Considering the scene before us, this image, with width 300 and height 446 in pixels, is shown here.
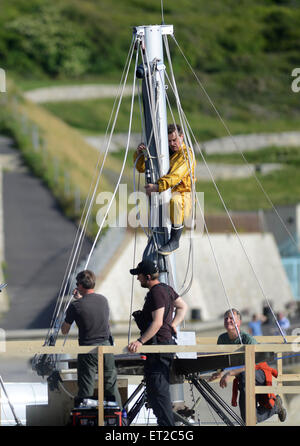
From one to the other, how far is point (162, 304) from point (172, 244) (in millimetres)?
1700

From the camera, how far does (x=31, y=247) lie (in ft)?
135

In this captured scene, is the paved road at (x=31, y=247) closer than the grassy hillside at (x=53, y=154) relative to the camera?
Yes

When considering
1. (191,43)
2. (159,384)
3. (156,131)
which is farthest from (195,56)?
(159,384)

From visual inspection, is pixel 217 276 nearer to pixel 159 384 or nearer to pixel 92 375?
pixel 92 375

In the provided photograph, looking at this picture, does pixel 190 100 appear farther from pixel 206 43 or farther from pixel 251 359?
pixel 251 359

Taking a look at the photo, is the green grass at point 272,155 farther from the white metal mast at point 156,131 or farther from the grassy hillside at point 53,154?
the white metal mast at point 156,131

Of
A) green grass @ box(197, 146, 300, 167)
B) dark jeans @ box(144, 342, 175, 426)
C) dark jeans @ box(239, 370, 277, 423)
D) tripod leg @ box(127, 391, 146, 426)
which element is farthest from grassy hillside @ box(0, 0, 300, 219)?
dark jeans @ box(144, 342, 175, 426)

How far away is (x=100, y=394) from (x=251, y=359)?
51.1 inches

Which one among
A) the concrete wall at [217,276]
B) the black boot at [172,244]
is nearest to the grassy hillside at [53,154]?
the concrete wall at [217,276]

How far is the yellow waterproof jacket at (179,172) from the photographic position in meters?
11.1

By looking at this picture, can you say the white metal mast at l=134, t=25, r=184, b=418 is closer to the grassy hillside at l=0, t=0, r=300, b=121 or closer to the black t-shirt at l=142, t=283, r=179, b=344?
the black t-shirt at l=142, t=283, r=179, b=344

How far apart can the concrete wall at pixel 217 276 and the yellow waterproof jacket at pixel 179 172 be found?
23787 millimetres

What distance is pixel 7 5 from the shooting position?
141 metres

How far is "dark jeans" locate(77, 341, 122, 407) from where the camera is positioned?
9.98m
